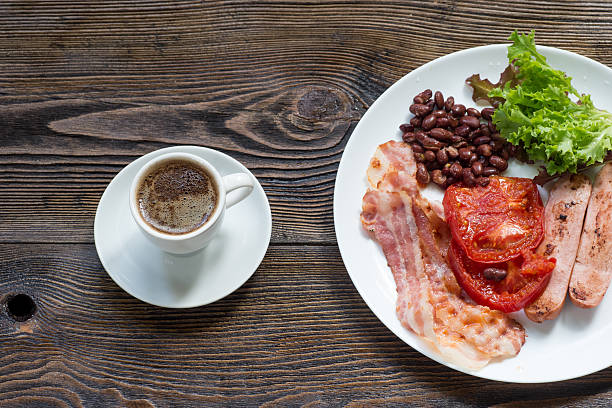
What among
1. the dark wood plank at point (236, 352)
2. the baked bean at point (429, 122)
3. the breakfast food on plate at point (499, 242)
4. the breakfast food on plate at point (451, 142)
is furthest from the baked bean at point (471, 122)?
the dark wood plank at point (236, 352)

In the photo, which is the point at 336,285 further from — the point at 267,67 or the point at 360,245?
the point at 267,67

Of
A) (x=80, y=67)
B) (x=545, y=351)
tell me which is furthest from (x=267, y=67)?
(x=545, y=351)

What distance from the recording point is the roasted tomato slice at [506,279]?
185 centimetres

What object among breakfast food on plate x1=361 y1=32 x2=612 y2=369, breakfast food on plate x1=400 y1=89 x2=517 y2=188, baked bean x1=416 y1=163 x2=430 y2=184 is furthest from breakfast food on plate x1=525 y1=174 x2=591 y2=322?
baked bean x1=416 y1=163 x2=430 y2=184

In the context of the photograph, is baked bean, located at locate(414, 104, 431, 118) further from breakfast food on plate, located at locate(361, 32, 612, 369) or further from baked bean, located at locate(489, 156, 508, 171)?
baked bean, located at locate(489, 156, 508, 171)

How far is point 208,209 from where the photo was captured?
1795 mm

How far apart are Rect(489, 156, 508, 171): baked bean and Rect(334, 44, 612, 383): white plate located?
0.19ft

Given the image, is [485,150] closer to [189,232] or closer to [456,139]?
[456,139]

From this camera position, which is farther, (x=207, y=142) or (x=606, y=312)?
(x=207, y=142)

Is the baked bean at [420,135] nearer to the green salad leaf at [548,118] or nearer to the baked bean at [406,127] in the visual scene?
the baked bean at [406,127]

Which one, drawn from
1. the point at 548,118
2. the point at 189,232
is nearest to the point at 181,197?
the point at 189,232

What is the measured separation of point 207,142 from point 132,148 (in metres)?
0.29

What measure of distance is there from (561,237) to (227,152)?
1241 millimetres

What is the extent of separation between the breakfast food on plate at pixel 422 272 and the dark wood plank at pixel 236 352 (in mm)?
179
